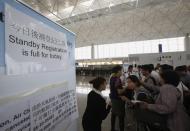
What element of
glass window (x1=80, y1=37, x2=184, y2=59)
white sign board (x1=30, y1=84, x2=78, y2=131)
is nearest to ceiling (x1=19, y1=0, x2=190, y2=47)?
glass window (x1=80, y1=37, x2=184, y2=59)

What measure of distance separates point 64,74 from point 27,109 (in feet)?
1.97

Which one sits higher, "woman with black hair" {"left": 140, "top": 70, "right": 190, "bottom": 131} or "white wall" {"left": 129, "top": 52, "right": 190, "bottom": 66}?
"white wall" {"left": 129, "top": 52, "right": 190, "bottom": 66}

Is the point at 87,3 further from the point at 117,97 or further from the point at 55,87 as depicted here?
the point at 55,87

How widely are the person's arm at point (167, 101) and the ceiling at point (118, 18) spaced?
23.6 feet

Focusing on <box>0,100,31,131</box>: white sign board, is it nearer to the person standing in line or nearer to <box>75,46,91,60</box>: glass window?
the person standing in line

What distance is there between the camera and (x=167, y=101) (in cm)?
216

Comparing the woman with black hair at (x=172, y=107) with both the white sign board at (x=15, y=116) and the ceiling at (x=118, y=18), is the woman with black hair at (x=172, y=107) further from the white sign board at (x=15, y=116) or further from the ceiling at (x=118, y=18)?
the ceiling at (x=118, y=18)

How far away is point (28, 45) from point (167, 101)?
1.77 m

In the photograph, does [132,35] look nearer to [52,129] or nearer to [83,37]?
[83,37]

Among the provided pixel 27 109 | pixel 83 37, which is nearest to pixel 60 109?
pixel 27 109

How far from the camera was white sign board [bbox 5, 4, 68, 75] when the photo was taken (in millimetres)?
997

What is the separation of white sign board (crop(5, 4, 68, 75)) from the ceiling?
7.15 metres

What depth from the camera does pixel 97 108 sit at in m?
2.39

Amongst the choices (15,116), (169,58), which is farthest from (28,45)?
(169,58)
